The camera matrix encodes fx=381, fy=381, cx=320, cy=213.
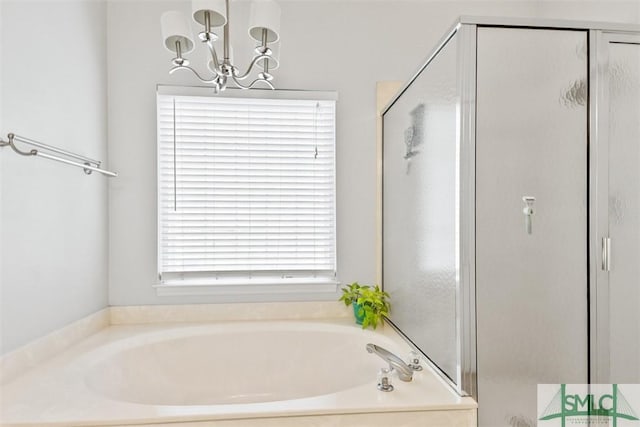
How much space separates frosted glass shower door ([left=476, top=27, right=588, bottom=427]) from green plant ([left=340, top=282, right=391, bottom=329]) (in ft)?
2.86

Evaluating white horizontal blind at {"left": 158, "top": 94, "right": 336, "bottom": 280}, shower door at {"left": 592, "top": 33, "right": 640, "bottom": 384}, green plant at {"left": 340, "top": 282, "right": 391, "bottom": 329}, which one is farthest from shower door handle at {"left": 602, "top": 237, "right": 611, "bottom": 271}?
white horizontal blind at {"left": 158, "top": 94, "right": 336, "bottom": 280}

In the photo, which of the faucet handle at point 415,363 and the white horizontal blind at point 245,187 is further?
the white horizontal blind at point 245,187

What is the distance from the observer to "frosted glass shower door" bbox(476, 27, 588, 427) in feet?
4.26

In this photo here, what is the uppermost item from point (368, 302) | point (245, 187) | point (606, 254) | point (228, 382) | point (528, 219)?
point (245, 187)

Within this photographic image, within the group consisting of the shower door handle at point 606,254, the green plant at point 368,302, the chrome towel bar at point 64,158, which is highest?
the chrome towel bar at point 64,158

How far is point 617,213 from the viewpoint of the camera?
1340mm

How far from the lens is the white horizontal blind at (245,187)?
2.30 m

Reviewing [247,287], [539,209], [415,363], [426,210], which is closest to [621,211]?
[539,209]

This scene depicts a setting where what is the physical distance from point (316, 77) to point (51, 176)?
1534 millimetres

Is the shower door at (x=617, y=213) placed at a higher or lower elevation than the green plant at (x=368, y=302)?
higher
